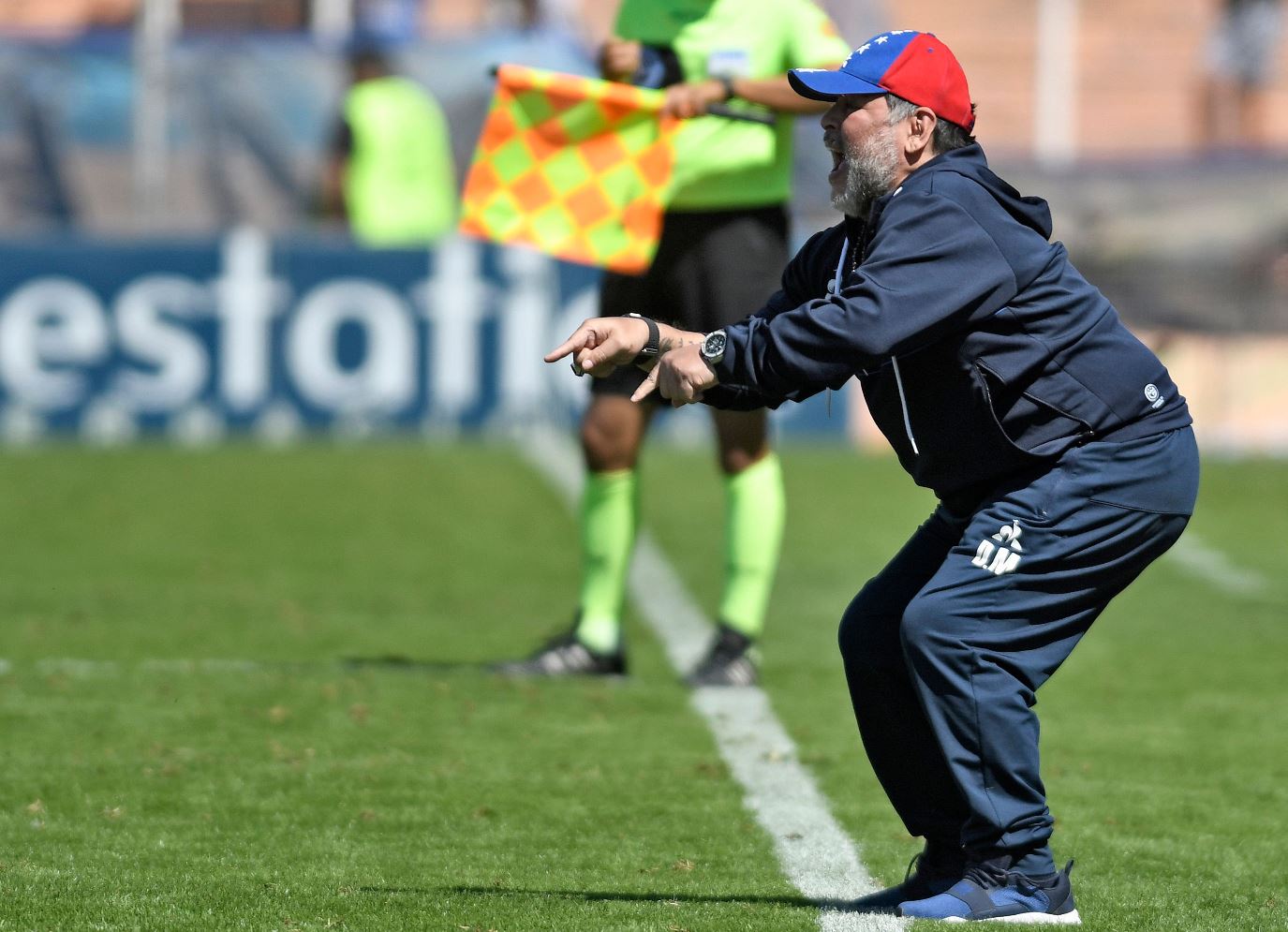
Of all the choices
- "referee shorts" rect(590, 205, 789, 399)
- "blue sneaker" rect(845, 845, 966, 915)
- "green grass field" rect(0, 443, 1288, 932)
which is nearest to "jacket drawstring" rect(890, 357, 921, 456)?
"blue sneaker" rect(845, 845, 966, 915)

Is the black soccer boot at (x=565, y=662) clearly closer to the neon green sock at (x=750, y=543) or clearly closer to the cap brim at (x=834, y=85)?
the neon green sock at (x=750, y=543)

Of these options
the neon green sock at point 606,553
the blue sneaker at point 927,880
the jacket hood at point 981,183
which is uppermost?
the jacket hood at point 981,183

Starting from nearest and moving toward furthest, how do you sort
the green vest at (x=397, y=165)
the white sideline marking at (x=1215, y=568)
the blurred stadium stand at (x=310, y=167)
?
the white sideline marking at (x=1215, y=568), the blurred stadium stand at (x=310, y=167), the green vest at (x=397, y=165)

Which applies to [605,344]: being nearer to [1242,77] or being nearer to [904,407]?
[904,407]

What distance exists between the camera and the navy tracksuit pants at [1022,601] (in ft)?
12.2

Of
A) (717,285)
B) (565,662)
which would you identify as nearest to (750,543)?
(565,662)

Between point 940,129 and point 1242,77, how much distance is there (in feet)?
59.0

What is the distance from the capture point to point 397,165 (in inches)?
583

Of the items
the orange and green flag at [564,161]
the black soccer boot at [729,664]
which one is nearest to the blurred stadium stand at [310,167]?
the orange and green flag at [564,161]

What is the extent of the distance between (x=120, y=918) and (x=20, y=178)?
456 inches

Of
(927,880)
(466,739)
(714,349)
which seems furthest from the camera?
(466,739)

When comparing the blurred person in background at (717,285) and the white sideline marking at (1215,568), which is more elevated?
the blurred person in background at (717,285)

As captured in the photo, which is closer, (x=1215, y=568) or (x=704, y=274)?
(x=704, y=274)

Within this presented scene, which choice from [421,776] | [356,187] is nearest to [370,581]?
[421,776]
